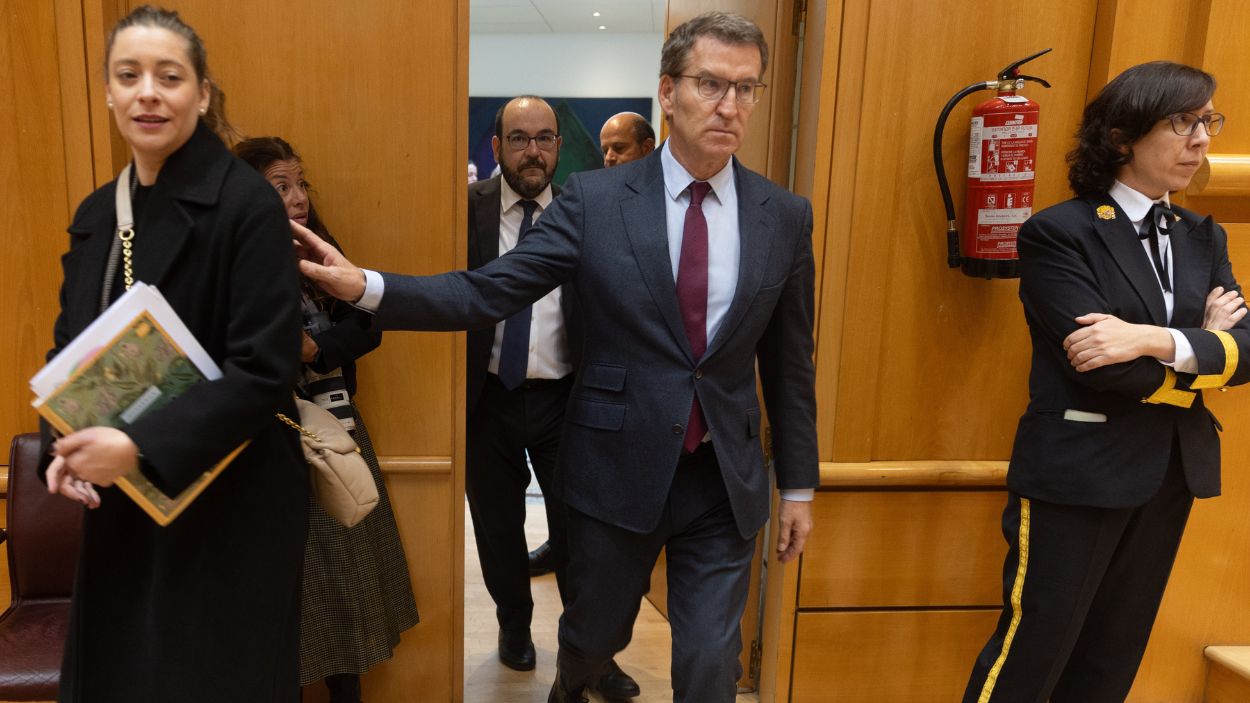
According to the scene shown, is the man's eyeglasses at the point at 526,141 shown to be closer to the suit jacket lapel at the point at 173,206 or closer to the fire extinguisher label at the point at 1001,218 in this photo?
the fire extinguisher label at the point at 1001,218

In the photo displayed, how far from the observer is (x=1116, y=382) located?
6.81 ft

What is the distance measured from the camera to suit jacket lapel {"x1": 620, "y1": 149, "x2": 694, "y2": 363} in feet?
6.47

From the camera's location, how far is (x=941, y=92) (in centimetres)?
265

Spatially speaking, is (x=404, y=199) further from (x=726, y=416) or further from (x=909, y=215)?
(x=909, y=215)

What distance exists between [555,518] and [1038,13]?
2.02 m

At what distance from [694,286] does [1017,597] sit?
3.66 feet

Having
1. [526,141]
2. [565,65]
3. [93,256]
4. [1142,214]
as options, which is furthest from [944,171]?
[565,65]

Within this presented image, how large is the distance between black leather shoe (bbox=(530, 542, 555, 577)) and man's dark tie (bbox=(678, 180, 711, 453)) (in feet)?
7.31

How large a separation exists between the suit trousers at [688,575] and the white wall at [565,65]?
6927 millimetres

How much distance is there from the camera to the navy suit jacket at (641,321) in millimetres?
1979

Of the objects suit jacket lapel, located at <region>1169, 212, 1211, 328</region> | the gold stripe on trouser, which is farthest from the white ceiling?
the gold stripe on trouser

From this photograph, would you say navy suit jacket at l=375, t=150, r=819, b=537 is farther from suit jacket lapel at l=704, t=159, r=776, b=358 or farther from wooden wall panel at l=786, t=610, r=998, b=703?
wooden wall panel at l=786, t=610, r=998, b=703

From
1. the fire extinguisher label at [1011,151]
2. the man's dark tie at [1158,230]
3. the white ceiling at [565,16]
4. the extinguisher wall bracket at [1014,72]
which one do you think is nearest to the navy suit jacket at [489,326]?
the fire extinguisher label at [1011,151]

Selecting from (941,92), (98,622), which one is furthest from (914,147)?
(98,622)
